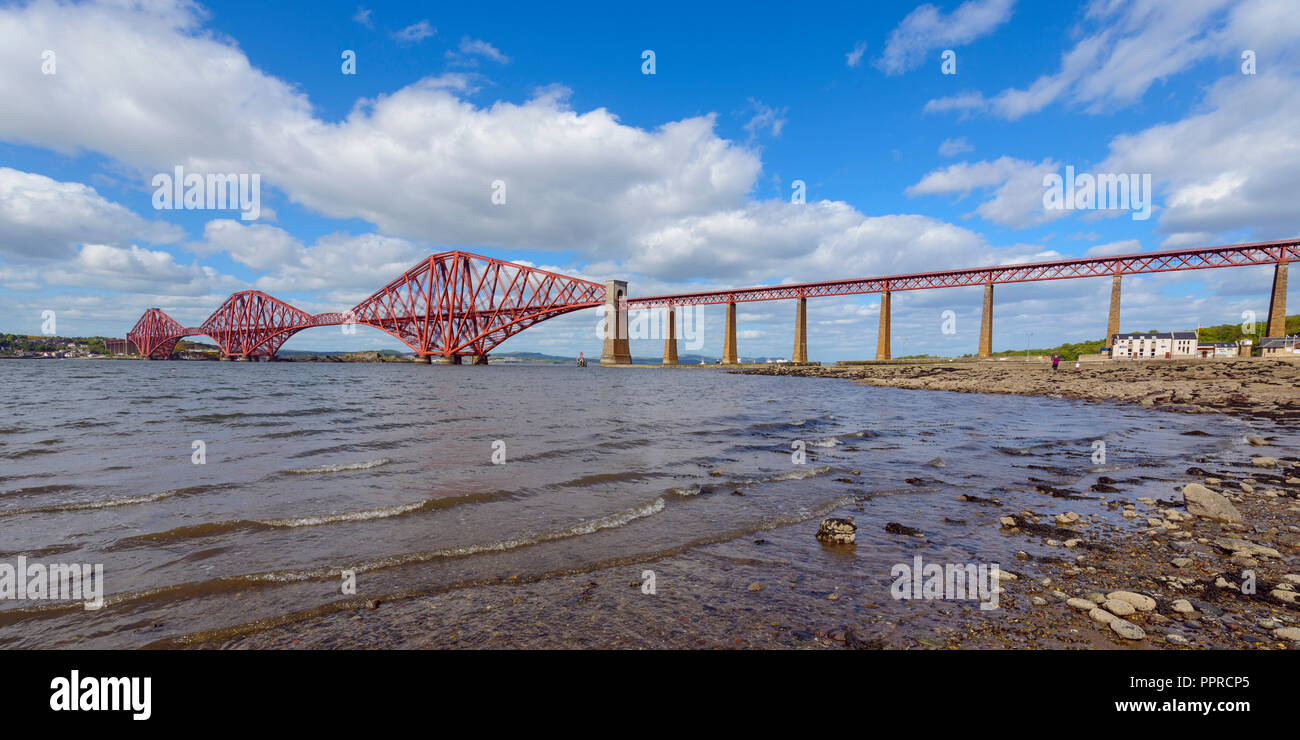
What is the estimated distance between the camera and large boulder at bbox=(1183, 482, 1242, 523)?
22.3 ft

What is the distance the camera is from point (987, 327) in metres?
76.4

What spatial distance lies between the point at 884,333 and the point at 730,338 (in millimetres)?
34927

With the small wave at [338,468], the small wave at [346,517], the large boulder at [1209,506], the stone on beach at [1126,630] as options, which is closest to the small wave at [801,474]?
the large boulder at [1209,506]

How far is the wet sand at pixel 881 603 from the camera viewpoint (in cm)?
379

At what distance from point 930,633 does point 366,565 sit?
18.1ft

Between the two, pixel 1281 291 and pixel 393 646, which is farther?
pixel 1281 291

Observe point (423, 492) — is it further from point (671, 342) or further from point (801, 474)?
point (671, 342)

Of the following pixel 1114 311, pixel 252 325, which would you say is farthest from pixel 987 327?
pixel 252 325

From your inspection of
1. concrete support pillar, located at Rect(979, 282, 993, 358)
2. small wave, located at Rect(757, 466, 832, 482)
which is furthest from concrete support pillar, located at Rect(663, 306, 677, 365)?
small wave, located at Rect(757, 466, 832, 482)

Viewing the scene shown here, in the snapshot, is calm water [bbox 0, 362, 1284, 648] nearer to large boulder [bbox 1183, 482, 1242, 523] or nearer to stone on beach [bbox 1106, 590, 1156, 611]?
stone on beach [bbox 1106, 590, 1156, 611]

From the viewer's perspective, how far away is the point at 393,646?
3.71 metres

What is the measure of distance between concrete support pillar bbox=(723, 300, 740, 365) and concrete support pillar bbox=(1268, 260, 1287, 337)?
7690 centimetres
